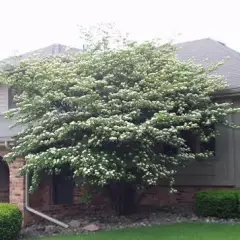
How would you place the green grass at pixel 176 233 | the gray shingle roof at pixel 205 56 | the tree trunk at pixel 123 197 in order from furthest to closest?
1. the gray shingle roof at pixel 205 56
2. the tree trunk at pixel 123 197
3. the green grass at pixel 176 233

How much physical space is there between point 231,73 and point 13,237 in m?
7.59

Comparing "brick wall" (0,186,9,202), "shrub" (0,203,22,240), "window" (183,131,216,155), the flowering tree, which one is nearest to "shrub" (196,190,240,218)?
the flowering tree

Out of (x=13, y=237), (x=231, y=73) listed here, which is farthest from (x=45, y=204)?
(x=231, y=73)

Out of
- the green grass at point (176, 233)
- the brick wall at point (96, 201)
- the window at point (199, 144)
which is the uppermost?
the window at point (199, 144)

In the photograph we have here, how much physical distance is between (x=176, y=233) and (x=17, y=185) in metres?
4.68

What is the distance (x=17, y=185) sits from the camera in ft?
42.6

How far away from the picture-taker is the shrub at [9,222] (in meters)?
10.8

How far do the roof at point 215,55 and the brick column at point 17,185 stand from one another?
5693mm

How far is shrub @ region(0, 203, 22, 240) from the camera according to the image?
1079cm

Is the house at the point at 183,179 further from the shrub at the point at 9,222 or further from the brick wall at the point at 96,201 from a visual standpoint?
the shrub at the point at 9,222

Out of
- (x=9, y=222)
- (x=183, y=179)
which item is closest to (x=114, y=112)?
(x=9, y=222)

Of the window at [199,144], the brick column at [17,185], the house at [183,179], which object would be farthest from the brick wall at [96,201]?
the window at [199,144]

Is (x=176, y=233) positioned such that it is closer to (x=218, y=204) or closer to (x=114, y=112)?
(x=218, y=204)

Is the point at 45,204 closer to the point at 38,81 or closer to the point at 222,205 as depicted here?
the point at 38,81
